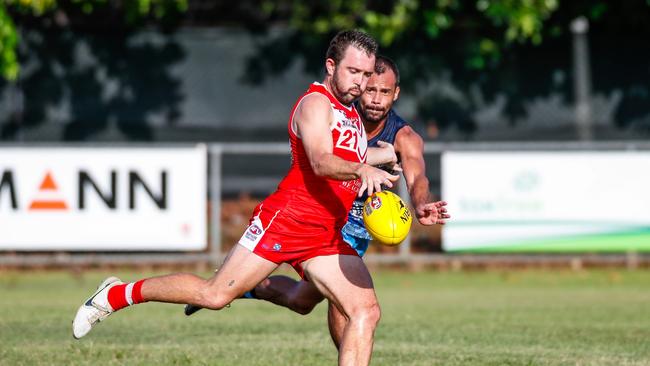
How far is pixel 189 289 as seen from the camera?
290 inches

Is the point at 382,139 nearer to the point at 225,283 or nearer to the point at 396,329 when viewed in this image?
the point at 225,283

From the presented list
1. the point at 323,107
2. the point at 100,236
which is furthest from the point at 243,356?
the point at 100,236

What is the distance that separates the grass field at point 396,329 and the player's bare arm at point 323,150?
228cm

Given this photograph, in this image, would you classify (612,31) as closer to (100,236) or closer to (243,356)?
(100,236)

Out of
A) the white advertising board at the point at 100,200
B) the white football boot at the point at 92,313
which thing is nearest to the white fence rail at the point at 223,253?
the white advertising board at the point at 100,200

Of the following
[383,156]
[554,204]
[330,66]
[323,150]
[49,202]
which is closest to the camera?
[323,150]

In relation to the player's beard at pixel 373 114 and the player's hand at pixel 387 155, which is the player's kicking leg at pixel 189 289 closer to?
the player's hand at pixel 387 155

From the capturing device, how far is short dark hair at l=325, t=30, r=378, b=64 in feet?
23.0

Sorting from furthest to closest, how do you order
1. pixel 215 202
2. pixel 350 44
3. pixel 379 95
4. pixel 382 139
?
pixel 215 202, pixel 382 139, pixel 379 95, pixel 350 44

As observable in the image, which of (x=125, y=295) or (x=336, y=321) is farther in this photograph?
(x=336, y=321)

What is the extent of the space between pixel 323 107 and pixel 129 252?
10057 millimetres

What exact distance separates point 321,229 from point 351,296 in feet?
1.44

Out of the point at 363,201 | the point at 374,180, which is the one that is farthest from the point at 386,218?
the point at 363,201

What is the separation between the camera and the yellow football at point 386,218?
22.5 feet
